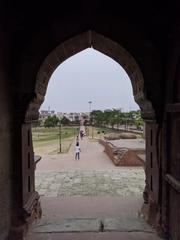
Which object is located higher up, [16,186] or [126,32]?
[126,32]

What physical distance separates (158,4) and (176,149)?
7.13 ft

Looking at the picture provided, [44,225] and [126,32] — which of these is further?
[44,225]

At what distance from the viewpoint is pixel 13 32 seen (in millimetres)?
5207

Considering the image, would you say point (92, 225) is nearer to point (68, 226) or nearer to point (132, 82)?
point (68, 226)

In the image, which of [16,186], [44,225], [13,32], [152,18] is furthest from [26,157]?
[152,18]

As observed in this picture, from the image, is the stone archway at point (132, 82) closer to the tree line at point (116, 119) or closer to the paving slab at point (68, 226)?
the paving slab at point (68, 226)

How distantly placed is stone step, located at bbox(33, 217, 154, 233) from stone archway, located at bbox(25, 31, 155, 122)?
5.71ft

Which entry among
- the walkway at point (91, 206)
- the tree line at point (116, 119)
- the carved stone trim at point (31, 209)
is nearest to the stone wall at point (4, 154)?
the carved stone trim at point (31, 209)

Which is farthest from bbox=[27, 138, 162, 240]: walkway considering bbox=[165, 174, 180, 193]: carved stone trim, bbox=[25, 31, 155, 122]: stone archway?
bbox=[25, 31, 155, 122]: stone archway

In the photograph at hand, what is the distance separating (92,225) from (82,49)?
3.11 meters

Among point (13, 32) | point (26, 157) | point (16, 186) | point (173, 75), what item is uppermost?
point (13, 32)

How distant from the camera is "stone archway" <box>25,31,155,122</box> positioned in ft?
17.9

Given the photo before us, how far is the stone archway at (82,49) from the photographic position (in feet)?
17.9

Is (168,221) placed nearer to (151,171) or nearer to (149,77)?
(151,171)
